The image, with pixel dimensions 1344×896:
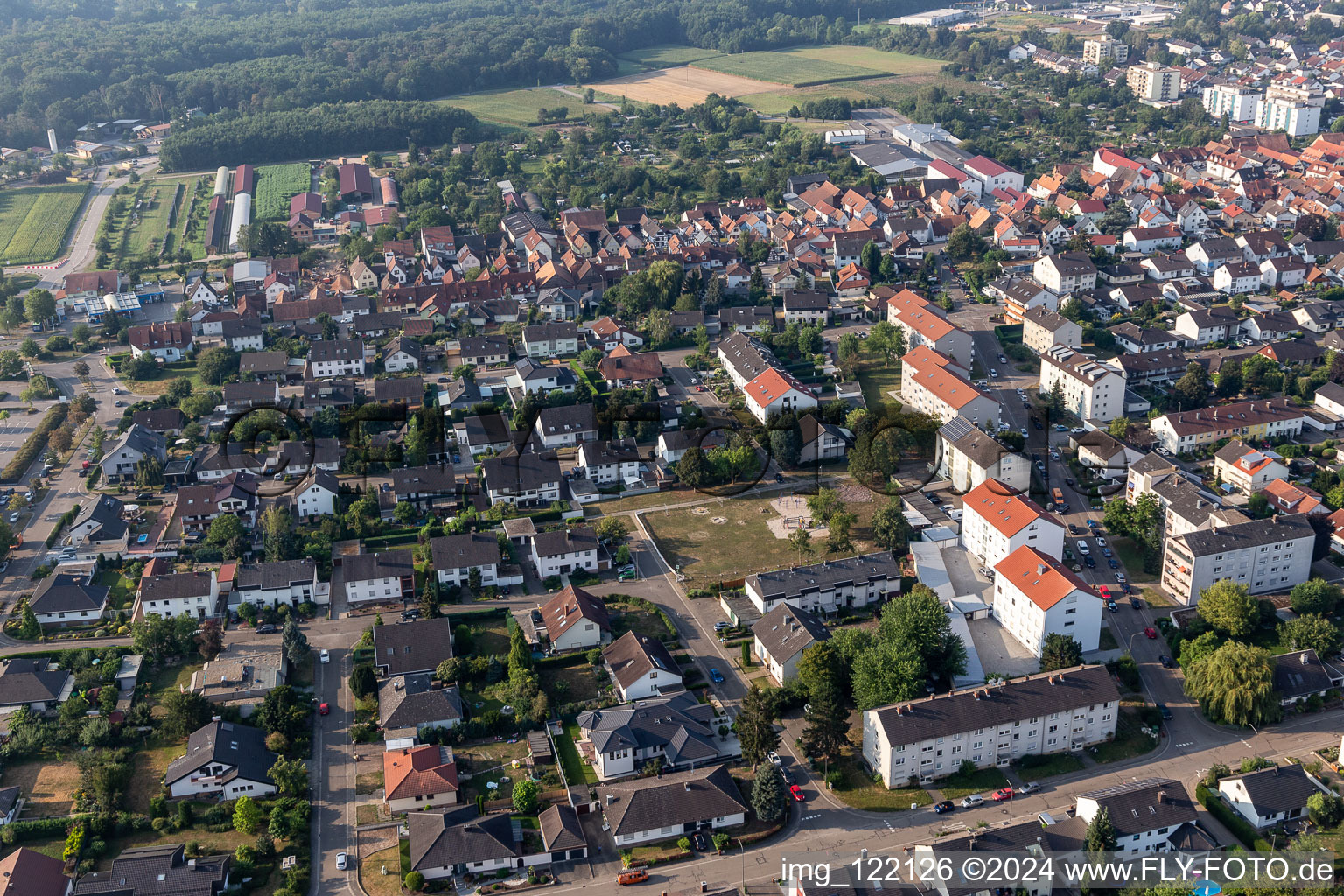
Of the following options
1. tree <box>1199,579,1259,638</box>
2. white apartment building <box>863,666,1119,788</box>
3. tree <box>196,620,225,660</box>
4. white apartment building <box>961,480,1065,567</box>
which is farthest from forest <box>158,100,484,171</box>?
white apartment building <box>863,666,1119,788</box>

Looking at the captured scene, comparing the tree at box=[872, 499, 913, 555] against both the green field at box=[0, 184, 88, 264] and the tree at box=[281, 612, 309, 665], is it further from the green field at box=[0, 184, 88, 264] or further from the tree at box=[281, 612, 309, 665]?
the green field at box=[0, 184, 88, 264]

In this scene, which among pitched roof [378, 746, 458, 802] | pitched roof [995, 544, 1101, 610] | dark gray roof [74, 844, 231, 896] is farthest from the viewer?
pitched roof [995, 544, 1101, 610]

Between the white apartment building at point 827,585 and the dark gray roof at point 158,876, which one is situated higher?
the dark gray roof at point 158,876

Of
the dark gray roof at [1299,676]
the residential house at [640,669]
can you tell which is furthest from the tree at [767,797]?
the dark gray roof at [1299,676]

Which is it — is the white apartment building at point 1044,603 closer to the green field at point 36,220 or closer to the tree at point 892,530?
the tree at point 892,530

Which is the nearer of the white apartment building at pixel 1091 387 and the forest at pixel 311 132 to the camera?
the white apartment building at pixel 1091 387
